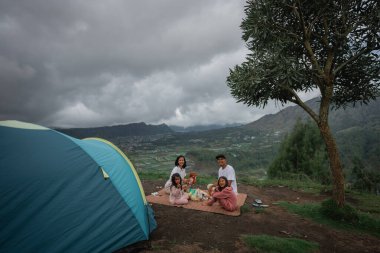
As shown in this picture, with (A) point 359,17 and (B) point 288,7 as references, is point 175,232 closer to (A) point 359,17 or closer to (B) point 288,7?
(B) point 288,7

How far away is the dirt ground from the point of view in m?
6.50

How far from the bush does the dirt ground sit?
903 mm

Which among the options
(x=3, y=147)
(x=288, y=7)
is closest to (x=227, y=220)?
(x=3, y=147)

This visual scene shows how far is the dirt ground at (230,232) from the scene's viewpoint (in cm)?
650

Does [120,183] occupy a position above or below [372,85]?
below

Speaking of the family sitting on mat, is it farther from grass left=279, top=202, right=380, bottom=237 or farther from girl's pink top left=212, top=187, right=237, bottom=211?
grass left=279, top=202, right=380, bottom=237

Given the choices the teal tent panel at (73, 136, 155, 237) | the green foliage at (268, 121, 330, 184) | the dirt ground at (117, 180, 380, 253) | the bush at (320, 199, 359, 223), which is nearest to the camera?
the dirt ground at (117, 180, 380, 253)

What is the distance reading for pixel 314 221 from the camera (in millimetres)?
9234

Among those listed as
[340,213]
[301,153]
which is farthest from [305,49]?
[301,153]

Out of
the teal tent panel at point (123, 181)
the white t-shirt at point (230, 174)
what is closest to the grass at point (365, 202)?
the white t-shirt at point (230, 174)

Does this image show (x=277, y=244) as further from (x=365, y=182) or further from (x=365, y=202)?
(x=365, y=182)

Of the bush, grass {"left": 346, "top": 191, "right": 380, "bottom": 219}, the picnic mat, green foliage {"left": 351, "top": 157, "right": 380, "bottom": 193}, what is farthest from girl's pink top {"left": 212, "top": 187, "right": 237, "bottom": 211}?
green foliage {"left": 351, "top": 157, "right": 380, "bottom": 193}

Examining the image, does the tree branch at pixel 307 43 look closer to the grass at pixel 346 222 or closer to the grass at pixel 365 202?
the grass at pixel 346 222

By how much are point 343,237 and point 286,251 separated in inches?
112
